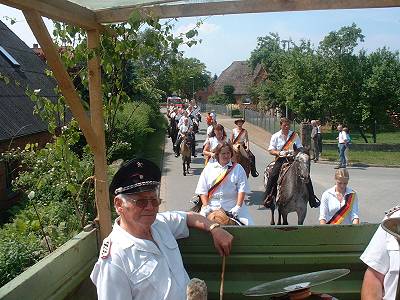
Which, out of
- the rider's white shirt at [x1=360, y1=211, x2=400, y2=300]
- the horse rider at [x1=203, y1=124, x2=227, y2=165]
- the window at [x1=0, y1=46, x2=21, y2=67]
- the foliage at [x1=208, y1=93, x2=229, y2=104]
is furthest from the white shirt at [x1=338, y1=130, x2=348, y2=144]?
the foliage at [x1=208, y1=93, x2=229, y2=104]

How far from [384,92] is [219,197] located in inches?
972

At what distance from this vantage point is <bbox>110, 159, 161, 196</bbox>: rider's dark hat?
3018mm

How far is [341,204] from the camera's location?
255 inches

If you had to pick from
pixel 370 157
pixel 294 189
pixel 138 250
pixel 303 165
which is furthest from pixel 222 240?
pixel 370 157

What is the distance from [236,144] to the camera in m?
12.4

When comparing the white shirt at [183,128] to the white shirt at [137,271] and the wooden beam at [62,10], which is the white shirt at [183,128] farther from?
the white shirt at [137,271]

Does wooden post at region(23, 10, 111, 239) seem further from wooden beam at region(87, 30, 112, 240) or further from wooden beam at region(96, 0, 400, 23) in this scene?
wooden beam at region(96, 0, 400, 23)

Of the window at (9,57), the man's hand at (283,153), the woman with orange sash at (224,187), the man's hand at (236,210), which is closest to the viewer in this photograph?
the man's hand at (236,210)

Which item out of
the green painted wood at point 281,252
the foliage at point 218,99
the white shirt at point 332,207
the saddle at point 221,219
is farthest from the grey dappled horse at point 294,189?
the foliage at point 218,99

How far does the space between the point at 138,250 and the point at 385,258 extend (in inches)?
55.4

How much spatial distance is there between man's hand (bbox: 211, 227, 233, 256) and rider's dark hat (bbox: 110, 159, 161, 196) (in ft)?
2.26

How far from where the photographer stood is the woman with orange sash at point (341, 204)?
6434 mm

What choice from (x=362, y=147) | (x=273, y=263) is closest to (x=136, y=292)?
(x=273, y=263)

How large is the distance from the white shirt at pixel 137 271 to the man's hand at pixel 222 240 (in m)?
0.58
